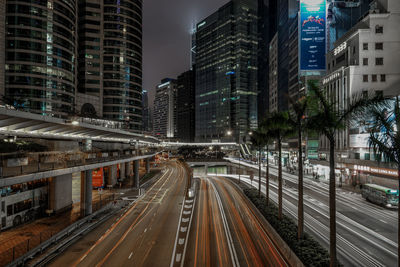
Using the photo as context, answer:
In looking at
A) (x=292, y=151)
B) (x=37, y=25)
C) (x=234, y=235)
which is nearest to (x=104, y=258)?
(x=234, y=235)

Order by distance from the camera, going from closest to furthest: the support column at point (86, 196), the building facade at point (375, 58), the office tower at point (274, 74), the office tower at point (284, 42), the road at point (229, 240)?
1. the road at point (229, 240)
2. the support column at point (86, 196)
3. the building facade at point (375, 58)
4. the office tower at point (284, 42)
5. the office tower at point (274, 74)

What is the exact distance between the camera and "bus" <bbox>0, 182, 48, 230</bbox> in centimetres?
2241

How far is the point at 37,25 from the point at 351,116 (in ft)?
249

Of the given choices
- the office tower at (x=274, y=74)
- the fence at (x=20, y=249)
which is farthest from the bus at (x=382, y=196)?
the office tower at (x=274, y=74)

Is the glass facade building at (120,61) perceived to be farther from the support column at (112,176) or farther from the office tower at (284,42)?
the office tower at (284,42)

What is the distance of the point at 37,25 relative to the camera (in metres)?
62.9

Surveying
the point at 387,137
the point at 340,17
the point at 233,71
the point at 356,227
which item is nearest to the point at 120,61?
the point at 340,17

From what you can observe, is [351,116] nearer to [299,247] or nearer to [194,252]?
[299,247]

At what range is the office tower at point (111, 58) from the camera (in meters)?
84.3

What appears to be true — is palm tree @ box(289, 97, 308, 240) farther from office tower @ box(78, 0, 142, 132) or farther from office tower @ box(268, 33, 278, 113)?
office tower @ box(268, 33, 278, 113)

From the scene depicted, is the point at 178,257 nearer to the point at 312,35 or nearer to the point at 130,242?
the point at 130,242

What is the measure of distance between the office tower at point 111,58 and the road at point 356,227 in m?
64.2

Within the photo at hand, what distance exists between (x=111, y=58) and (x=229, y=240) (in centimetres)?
8434

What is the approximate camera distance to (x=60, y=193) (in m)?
29.2
